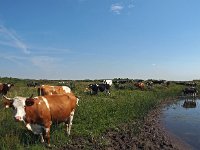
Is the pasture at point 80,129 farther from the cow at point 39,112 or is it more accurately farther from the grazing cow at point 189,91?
the grazing cow at point 189,91

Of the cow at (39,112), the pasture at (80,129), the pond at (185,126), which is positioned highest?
the cow at (39,112)

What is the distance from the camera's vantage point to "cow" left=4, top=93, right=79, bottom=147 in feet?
39.5

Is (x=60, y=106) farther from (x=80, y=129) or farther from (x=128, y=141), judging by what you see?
(x=128, y=141)

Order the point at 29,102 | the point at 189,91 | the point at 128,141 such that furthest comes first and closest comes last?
the point at 189,91, the point at 128,141, the point at 29,102

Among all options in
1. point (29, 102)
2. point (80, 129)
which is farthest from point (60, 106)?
point (80, 129)

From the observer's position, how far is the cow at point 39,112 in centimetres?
1205

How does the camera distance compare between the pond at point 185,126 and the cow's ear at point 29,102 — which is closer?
the cow's ear at point 29,102

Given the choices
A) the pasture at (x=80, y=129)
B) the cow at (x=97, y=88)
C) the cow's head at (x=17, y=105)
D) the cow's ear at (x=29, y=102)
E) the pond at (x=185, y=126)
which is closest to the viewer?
the cow's head at (x=17, y=105)

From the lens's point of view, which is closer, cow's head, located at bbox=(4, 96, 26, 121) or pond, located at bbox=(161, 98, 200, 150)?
A: cow's head, located at bbox=(4, 96, 26, 121)

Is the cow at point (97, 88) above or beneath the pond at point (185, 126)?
above

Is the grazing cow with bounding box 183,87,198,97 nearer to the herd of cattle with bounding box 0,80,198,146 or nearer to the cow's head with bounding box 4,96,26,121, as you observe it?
the herd of cattle with bounding box 0,80,198,146

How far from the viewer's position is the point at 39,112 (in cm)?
1234

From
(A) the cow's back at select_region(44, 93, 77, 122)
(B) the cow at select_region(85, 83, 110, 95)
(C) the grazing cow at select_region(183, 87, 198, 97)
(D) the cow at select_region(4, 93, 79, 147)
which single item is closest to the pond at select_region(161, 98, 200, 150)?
(A) the cow's back at select_region(44, 93, 77, 122)

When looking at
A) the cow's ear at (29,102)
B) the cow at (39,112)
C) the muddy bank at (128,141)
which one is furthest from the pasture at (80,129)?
the cow's ear at (29,102)
